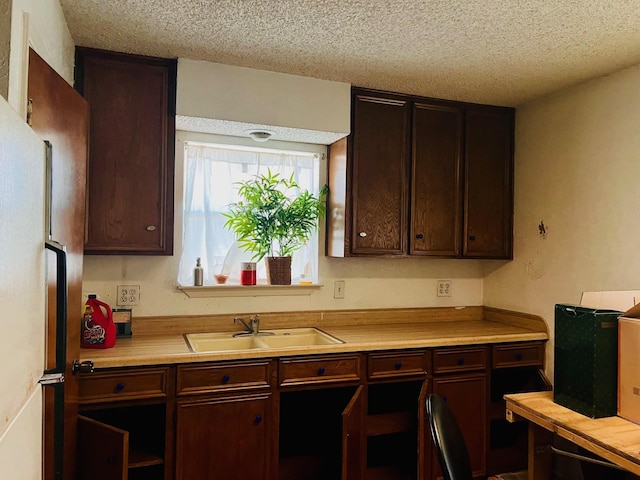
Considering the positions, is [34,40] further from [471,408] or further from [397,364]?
[471,408]

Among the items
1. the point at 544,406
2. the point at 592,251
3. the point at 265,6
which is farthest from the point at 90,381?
the point at 592,251

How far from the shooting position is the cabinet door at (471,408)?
8.74 feet

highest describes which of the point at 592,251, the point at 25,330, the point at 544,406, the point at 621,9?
the point at 621,9

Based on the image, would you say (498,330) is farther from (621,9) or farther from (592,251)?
(621,9)

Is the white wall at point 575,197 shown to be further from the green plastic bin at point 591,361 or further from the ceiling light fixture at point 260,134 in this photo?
the ceiling light fixture at point 260,134

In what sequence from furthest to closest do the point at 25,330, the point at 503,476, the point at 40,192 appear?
the point at 503,476 → the point at 40,192 → the point at 25,330

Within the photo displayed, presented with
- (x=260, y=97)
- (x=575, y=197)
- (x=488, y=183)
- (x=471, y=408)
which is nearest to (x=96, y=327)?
(x=260, y=97)

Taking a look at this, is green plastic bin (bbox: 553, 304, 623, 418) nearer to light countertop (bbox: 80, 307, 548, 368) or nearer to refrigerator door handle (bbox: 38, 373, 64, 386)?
light countertop (bbox: 80, 307, 548, 368)

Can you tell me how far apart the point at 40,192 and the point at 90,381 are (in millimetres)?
1204

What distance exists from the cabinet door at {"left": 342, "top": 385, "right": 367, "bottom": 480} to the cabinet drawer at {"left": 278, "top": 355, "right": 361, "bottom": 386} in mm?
107

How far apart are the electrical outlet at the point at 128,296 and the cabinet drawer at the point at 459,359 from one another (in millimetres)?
1652

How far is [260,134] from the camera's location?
2.75m

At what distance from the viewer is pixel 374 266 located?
3182 millimetres

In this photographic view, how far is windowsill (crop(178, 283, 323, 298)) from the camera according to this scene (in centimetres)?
277
